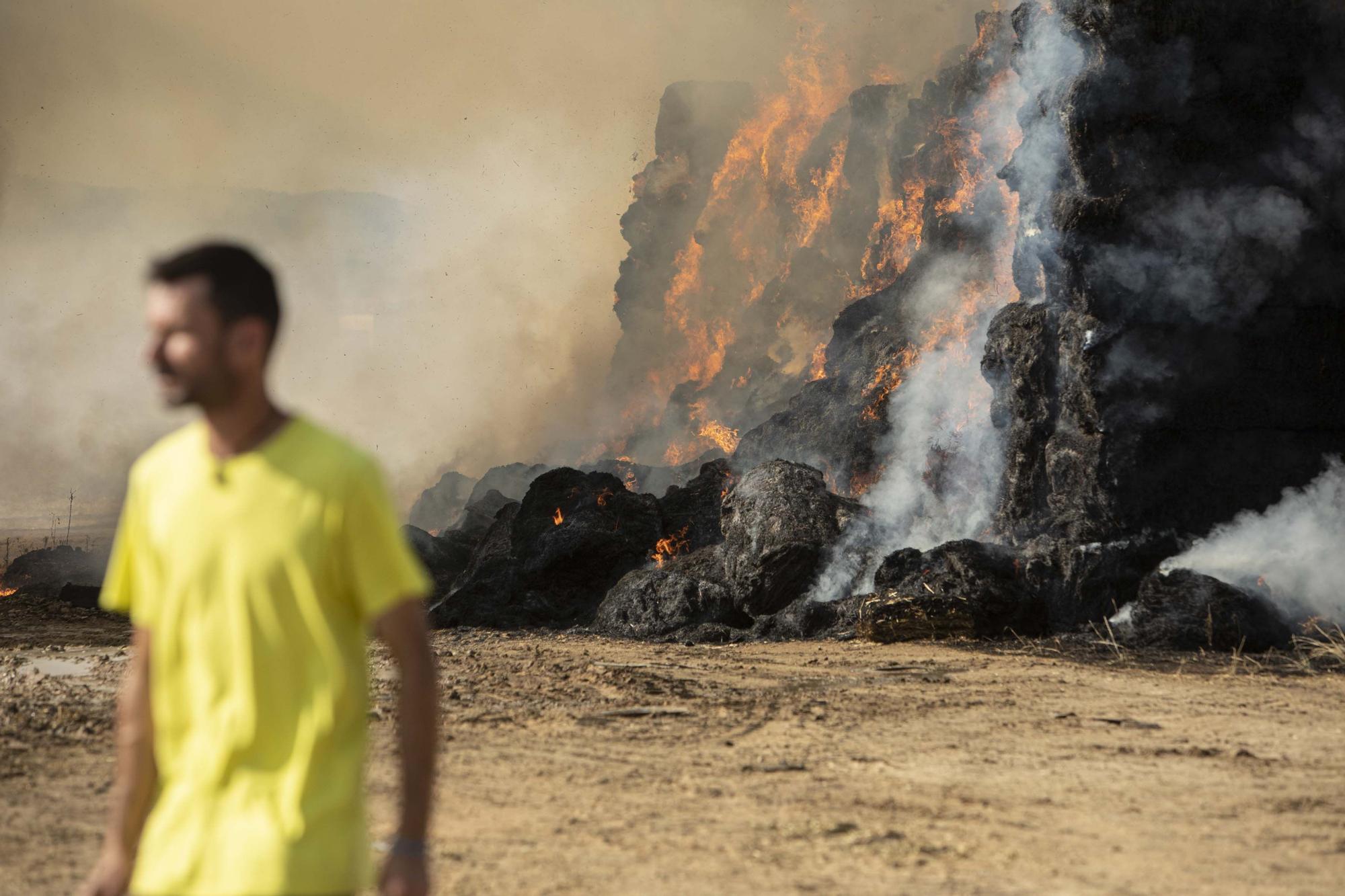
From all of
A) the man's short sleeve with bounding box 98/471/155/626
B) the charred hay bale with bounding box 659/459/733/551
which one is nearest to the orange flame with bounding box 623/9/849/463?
the charred hay bale with bounding box 659/459/733/551

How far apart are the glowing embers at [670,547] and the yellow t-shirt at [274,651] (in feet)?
50.8

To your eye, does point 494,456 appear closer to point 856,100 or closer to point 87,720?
point 856,100

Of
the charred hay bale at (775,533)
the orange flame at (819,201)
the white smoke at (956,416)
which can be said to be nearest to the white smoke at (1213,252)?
the white smoke at (956,416)

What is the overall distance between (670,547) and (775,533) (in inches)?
113

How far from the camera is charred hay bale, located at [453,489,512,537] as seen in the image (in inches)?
930

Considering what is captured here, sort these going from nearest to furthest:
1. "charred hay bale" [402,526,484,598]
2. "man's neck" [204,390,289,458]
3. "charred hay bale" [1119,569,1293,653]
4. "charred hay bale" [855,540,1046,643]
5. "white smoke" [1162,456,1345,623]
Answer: "man's neck" [204,390,289,458] < "charred hay bale" [1119,569,1293,653] < "white smoke" [1162,456,1345,623] < "charred hay bale" [855,540,1046,643] < "charred hay bale" [402,526,484,598]

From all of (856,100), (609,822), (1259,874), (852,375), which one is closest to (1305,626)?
(1259,874)

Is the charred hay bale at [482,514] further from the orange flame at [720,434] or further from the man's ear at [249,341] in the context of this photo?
the man's ear at [249,341]

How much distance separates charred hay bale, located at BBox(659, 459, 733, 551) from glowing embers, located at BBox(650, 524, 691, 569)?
2cm

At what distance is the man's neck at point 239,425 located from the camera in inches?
76.4

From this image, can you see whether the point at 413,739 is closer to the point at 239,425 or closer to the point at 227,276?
the point at 239,425

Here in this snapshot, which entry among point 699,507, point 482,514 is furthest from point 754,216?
point 699,507

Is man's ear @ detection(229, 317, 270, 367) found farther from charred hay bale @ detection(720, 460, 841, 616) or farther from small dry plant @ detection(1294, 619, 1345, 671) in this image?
charred hay bale @ detection(720, 460, 841, 616)

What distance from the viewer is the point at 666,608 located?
Result: 14430 millimetres
